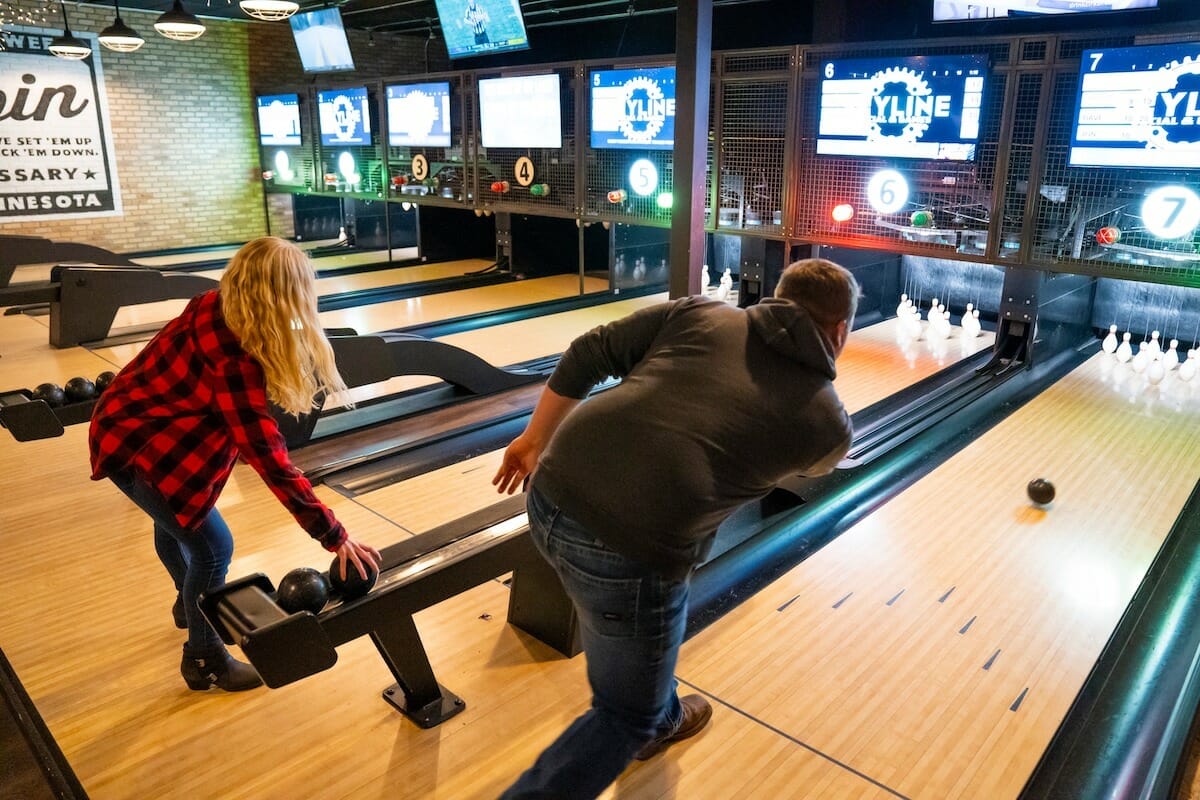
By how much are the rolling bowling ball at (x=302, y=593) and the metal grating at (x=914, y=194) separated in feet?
14.4

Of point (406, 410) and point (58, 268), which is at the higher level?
point (58, 268)

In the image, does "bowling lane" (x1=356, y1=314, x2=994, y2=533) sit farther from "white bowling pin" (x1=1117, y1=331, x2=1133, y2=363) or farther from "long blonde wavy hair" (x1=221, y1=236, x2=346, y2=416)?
"long blonde wavy hair" (x1=221, y1=236, x2=346, y2=416)

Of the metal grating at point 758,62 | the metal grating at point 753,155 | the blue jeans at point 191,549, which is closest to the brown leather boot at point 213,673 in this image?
the blue jeans at point 191,549

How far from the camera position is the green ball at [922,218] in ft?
17.3

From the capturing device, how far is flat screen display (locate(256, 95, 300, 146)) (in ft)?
34.3

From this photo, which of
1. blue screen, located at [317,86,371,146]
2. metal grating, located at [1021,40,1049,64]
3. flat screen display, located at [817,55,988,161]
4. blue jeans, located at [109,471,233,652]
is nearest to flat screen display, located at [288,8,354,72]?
blue screen, located at [317,86,371,146]

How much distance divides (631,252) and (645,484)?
24.2 feet

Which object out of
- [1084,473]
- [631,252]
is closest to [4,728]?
[1084,473]

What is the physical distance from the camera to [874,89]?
5258 mm

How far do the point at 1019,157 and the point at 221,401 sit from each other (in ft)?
14.9

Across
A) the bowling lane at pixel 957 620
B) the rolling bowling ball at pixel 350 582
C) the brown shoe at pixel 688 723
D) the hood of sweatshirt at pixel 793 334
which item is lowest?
the bowling lane at pixel 957 620

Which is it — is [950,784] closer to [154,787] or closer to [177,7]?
[154,787]

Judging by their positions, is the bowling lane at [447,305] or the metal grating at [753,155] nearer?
the metal grating at [753,155]

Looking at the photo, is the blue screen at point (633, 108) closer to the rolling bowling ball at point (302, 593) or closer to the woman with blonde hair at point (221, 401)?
the woman with blonde hair at point (221, 401)
